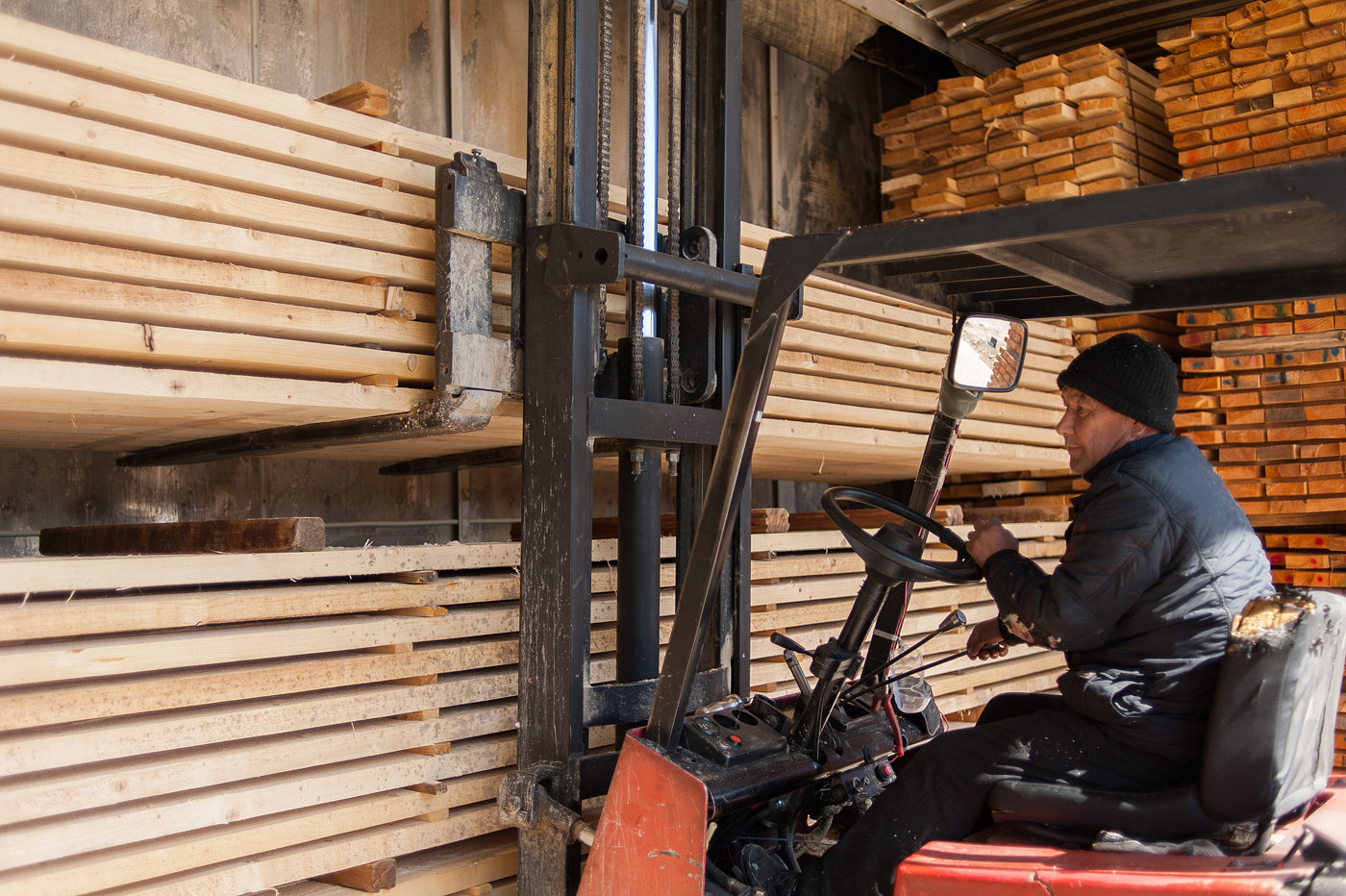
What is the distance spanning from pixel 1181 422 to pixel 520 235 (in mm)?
4786

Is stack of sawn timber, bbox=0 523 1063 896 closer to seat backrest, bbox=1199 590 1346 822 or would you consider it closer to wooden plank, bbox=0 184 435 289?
wooden plank, bbox=0 184 435 289

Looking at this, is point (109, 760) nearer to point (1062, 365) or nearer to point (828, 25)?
point (1062, 365)

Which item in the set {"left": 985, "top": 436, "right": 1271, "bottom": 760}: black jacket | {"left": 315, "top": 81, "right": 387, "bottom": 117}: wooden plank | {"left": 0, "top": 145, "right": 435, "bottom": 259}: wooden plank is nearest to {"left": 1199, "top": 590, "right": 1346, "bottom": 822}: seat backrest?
{"left": 985, "top": 436, "right": 1271, "bottom": 760}: black jacket

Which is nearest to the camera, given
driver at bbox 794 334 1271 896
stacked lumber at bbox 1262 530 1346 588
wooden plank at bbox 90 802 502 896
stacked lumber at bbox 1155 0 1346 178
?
driver at bbox 794 334 1271 896

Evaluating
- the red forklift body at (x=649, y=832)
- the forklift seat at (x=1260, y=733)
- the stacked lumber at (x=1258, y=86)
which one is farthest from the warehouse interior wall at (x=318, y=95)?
→ the forklift seat at (x=1260, y=733)

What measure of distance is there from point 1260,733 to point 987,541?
736mm

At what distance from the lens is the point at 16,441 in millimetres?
3910

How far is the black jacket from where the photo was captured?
89.8 inches

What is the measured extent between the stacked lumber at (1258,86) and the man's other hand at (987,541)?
392cm

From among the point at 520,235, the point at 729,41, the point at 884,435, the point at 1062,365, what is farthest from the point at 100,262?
the point at 1062,365

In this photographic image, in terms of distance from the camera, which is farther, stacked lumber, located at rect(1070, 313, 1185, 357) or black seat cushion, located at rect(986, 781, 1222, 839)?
stacked lumber, located at rect(1070, 313, 1185, 357)

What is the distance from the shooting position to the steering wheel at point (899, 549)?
2623 millimetres

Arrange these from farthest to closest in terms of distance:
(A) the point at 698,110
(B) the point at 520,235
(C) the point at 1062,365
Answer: (C) the point at 1062,365, (A) the point at 698,110, (B) the point at 520,235

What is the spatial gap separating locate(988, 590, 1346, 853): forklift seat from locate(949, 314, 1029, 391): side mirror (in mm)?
902
